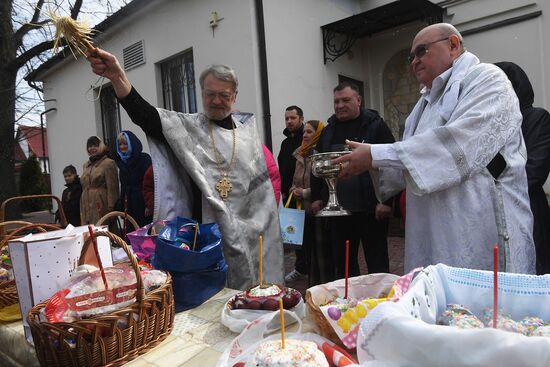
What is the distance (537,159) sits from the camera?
2396 millimetres

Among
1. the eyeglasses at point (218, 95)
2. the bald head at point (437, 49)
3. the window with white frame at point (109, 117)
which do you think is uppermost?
the window with white frame at point (109, 117)

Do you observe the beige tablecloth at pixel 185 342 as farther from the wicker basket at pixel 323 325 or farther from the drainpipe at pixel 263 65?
the drainpipe at pixel 263 65

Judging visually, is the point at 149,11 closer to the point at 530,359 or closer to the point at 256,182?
the point at 256,182

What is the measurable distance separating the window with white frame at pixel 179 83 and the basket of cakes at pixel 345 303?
19.7ft

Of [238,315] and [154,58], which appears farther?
[154,58]

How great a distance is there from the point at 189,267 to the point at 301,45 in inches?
201

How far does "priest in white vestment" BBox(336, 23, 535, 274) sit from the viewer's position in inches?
65.2

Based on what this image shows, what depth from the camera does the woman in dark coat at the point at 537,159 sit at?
2.37 m

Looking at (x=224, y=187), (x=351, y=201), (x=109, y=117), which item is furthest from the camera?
(x=109, y=117)

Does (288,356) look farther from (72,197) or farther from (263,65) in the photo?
(72,197)

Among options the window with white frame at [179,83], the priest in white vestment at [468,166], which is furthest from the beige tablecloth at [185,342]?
the window with white frame at [179,83]

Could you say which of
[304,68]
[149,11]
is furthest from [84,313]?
[149,11]

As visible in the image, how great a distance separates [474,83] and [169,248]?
4.73 ft

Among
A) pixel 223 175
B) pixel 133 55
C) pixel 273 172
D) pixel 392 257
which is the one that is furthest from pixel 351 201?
pixel 133 55
